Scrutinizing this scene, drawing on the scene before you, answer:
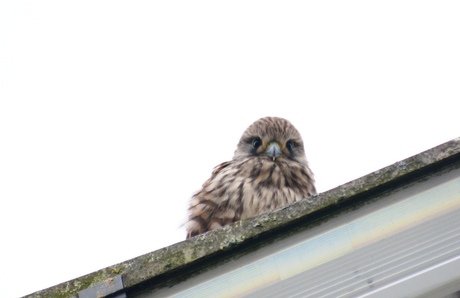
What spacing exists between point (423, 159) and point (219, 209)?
2.87 m

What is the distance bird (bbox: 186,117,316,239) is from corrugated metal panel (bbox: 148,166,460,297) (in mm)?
2594

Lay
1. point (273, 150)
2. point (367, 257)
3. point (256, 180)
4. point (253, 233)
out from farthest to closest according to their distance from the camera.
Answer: point (273, 150), point (256, 180), point (253, 233), point (367, 257)

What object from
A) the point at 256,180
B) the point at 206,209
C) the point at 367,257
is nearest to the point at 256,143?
the point at 256,180

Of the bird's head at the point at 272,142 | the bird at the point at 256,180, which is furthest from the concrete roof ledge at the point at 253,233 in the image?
the bird's head at the point at 272,142

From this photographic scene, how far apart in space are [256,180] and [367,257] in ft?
10.5

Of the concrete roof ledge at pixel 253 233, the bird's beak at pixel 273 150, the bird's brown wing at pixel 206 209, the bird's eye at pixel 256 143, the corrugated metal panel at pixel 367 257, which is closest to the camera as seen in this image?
the corrugated metal panel at pixel 367 257

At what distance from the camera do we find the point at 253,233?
7.59 ft

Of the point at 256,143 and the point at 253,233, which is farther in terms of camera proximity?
the point at 256,143

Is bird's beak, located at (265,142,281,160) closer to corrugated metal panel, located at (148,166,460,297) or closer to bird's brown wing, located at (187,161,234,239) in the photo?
bird's brown wing, located at (187,161,234,239)

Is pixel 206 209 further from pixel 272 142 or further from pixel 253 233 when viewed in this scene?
pixel 253 233

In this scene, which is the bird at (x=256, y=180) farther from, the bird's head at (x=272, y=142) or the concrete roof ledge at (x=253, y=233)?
the concrete roof ledge at (x=253, y=233)

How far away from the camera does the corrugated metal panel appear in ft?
7.02

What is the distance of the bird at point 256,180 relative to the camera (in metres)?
5.04

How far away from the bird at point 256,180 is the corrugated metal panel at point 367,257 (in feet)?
8.51
